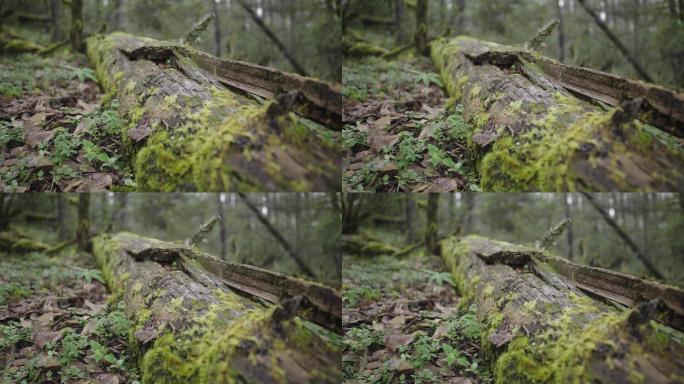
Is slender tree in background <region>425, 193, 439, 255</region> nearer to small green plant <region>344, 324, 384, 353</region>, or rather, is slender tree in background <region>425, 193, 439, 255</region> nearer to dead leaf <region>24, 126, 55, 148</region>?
small green plant <region>344, 324, 384, 353</region>

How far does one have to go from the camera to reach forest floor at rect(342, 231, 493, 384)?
3.84 meters

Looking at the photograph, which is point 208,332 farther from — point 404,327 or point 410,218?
point 410,218

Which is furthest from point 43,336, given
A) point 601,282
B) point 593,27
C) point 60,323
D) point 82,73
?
point 593,27

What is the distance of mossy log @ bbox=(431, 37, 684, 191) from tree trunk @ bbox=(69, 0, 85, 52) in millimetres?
2706

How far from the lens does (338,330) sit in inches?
153

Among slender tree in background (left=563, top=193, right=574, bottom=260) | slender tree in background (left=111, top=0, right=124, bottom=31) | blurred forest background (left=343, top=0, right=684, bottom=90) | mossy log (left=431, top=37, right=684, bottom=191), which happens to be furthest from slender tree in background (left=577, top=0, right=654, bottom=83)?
slender tree in background (left=111, top=0, right=124, bottom=31)

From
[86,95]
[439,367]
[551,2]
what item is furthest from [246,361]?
[551,2]

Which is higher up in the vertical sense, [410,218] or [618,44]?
[618,44]

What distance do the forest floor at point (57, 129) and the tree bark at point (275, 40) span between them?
3.82ft

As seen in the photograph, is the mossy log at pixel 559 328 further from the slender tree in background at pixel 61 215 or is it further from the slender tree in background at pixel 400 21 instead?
the slender tree in background at pixel 61 215

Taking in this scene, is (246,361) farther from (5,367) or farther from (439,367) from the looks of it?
(5,367)

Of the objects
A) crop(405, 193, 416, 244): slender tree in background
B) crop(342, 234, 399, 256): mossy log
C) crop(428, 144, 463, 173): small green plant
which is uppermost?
crop(428, 144, 463, 173): small green plant

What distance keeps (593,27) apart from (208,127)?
2.78 meters

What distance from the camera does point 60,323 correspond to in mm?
4000
